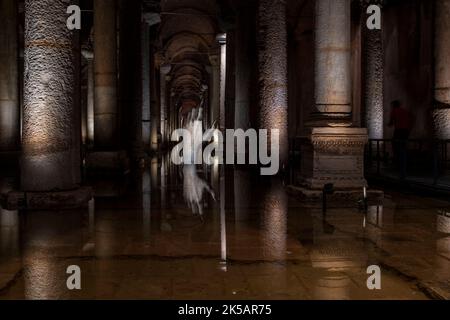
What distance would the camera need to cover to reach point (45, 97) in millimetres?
7730

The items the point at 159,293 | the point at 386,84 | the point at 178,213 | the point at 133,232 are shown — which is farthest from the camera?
the point at 386,84

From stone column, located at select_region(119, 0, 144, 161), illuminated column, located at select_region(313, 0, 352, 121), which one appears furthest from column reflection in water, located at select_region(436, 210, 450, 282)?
stone column, located at select_region(119, 0, 144, 161)

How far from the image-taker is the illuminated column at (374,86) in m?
16.3

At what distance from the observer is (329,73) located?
9047 mm

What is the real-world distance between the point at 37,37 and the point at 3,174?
732cm

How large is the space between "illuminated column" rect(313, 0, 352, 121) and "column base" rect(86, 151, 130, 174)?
6.35 m

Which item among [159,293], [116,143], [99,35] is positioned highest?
[99,35]

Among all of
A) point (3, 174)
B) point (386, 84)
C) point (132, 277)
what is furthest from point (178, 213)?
point (386, 84)

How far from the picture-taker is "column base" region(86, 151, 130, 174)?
13.5 metres

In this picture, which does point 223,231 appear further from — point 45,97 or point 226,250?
point 45,97

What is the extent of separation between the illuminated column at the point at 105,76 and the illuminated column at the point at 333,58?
21.3 feet

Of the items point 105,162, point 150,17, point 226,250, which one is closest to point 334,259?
point 226,250

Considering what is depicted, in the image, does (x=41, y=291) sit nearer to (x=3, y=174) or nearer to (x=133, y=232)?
(x=133, y=232)

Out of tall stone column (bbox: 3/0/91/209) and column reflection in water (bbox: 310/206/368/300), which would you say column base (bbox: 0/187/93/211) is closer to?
tall stone column (bbox: 3/0/91/209)
